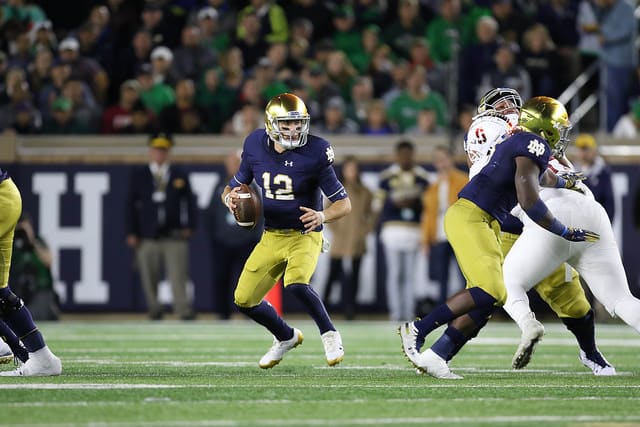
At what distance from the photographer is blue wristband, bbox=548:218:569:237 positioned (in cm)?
690

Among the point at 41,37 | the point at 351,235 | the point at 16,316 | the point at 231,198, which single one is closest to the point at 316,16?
the point at 41,37

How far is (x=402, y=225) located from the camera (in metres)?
13.7

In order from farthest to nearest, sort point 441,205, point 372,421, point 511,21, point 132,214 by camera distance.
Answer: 1. point 511,21
2. point 132,214
3. point 441,205
4. point 372,421

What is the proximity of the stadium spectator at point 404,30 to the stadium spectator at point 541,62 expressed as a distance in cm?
142

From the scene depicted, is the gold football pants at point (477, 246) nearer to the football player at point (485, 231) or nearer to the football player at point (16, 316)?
the football player at point (485, 231)

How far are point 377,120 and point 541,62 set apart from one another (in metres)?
2.05

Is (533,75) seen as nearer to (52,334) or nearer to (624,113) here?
(624,113)

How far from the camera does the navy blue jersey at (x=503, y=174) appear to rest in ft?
22.6

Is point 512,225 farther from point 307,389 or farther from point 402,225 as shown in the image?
point 402,225

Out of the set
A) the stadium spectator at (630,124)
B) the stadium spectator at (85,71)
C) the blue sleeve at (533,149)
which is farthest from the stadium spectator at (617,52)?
the blue sleeve at (533,149)

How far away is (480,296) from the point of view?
6.96 meters

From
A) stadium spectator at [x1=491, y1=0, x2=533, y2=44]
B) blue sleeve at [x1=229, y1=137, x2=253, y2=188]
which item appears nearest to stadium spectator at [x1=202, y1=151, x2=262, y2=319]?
stadium spectator at [x1=491, y1=0, x2=533, y2=44]

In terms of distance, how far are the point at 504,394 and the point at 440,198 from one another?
23.9ft

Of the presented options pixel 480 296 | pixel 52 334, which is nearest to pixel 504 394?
pixel 480 296
